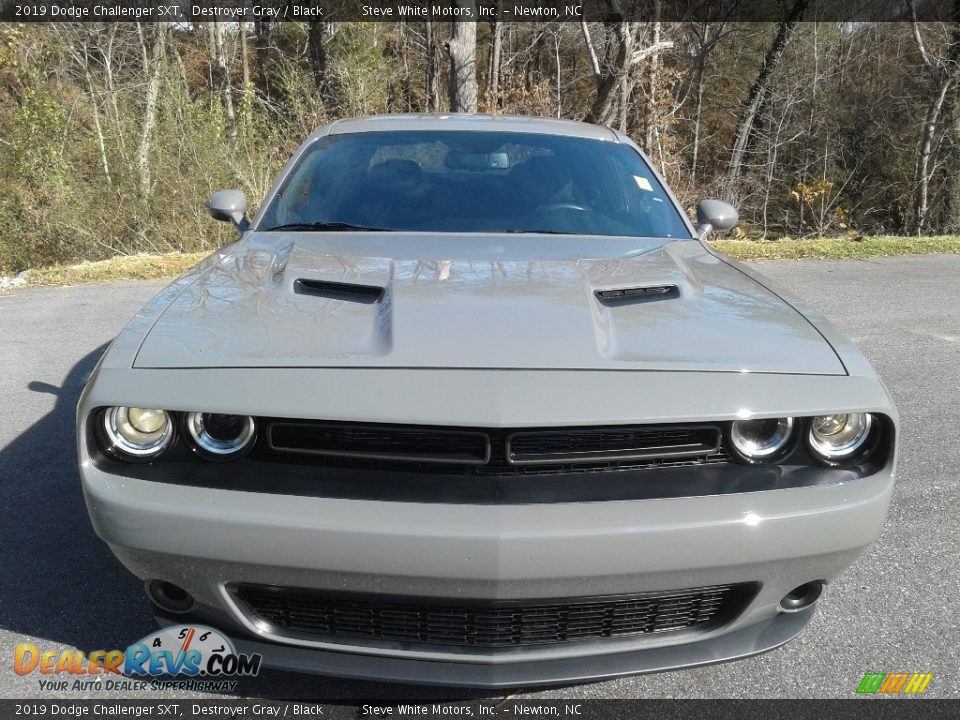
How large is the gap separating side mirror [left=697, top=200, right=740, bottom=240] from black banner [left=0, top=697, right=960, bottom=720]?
1.89 m

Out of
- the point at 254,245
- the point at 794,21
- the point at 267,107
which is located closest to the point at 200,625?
the point at 254,245

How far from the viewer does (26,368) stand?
4.76 meters

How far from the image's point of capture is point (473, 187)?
3.01 metres

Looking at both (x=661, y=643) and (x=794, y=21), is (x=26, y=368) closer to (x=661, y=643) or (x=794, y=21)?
(x=661, y=643)

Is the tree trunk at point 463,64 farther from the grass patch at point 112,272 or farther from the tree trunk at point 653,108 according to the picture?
the grass patch at point 112,272

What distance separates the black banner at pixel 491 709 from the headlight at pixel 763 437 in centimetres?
70

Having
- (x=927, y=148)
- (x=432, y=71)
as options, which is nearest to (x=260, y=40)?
(x=432, y=71)

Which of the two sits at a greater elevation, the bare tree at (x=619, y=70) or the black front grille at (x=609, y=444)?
the bare tree at (x=619, y=70)

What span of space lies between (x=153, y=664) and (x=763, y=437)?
1.66 metres

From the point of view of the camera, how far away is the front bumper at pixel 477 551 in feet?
5.08

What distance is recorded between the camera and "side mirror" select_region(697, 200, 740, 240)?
10.7 ft

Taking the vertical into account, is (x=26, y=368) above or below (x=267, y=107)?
below

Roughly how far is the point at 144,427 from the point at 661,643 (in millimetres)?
1285

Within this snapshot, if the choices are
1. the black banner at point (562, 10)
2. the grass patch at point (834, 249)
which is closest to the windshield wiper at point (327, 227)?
the grass patch at point (834, 249)
